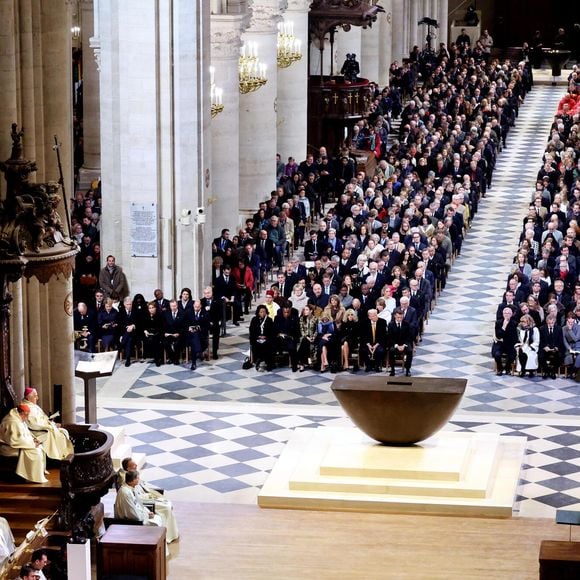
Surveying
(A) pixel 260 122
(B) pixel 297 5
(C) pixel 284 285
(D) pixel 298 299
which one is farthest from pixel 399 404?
(B) pixel 297 5

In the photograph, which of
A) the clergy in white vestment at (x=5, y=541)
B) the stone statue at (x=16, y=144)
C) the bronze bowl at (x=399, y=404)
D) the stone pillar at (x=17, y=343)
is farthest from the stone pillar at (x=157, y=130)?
the clergy in white vestment at (x=5, y=541)

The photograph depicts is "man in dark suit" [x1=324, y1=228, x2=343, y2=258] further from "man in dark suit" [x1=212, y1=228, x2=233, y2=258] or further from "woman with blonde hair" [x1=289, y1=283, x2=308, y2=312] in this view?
"woman with blonde hair" [x1=289, y1=283, x2=308, y2=312]

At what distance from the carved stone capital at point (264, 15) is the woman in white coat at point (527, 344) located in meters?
11.5

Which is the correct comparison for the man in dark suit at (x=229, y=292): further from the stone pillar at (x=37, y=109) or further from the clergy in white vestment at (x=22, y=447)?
the clergy in white vestment at (x=22, y=447)

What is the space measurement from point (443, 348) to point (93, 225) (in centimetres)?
788

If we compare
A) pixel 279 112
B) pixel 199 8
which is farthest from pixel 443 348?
pixel 279 112

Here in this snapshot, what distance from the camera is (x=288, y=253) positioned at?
3369cm

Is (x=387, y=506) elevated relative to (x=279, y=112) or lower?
lower

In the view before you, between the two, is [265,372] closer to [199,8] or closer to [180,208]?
[180,208]

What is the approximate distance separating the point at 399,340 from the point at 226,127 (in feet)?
26.3

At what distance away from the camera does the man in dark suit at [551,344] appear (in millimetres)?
25766

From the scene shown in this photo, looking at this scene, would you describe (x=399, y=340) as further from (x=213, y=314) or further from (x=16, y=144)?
(x=16, y=144)

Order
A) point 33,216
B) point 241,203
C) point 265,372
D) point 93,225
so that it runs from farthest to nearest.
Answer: point 241,203
point 93,225
point 265,372
point 33,216

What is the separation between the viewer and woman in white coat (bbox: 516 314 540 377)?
25.7 m
